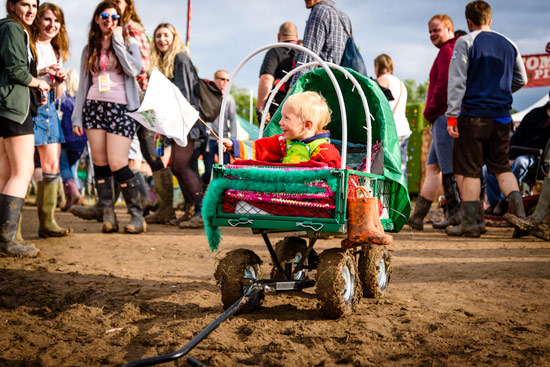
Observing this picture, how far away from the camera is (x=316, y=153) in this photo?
329 cm

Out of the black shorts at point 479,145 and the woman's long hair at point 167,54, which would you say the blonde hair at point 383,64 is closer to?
the black shorts at point 479,145

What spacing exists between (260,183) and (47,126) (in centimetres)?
331

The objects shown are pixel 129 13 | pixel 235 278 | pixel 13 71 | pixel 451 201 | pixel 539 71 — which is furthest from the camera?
pixel 539 71

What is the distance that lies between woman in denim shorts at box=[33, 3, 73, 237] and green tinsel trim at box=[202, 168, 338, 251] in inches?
117

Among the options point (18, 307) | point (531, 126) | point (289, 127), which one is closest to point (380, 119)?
point (289, 127)

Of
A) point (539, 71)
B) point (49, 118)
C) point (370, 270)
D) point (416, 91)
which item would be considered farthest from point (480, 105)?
point (416, 91)

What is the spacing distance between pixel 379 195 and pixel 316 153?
0.64 meters

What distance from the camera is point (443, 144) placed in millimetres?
A: 6910

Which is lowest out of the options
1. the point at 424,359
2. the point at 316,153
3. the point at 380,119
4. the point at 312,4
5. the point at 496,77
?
the point at 424,359

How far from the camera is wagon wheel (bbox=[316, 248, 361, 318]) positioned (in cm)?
301

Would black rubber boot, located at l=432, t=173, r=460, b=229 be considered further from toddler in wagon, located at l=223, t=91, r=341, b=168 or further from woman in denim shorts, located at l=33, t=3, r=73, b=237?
woman in denim shorts, located at l=33, t=3, r=73, b=237

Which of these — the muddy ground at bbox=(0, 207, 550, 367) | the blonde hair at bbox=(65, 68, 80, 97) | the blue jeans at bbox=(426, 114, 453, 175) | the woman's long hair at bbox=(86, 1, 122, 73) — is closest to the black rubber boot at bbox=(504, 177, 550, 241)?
the muddy ground at bbox=(0, 207, 550, 367)

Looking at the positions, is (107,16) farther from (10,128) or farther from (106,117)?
(10,128)

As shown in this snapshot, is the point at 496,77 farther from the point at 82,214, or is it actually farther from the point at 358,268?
the point at 82,214
